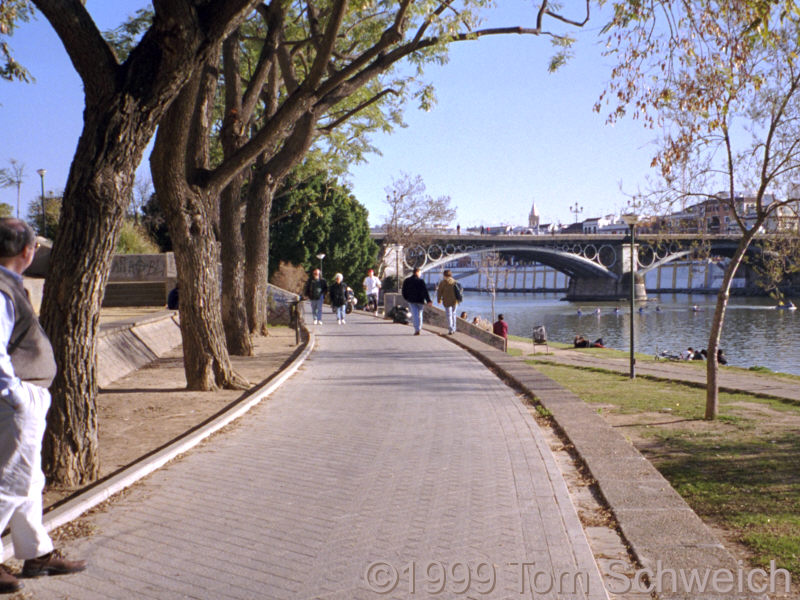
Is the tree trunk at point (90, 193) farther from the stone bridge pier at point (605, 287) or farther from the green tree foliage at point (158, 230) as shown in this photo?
the stone bridge pier at point (605, 287)

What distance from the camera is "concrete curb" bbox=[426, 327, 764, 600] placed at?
4.03 meters

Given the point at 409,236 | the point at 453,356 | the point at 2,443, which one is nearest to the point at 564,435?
the point at 2,443

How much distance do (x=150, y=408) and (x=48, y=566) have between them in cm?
531

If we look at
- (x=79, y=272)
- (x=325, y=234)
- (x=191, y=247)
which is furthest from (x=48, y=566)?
(x=325, y=234)

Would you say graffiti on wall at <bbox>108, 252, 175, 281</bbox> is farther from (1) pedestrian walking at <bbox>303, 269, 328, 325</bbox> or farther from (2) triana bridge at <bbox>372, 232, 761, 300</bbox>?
(2) triana bridge at <bbox>372, 232, 761, 300</bbox>

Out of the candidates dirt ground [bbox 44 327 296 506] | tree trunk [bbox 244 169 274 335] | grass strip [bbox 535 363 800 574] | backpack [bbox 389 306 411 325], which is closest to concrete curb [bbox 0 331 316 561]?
dirt ground [bbox 44 327 296 506]

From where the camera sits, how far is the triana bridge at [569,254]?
64.2 m

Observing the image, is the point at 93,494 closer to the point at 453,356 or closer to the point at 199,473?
the point at 199,473

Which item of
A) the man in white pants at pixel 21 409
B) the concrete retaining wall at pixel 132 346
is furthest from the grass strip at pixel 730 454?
the concrete retaining wall at pixel 132 346

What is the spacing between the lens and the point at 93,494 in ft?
16.8

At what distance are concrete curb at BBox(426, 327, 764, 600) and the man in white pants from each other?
2.84m

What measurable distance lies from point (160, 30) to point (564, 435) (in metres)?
4.85

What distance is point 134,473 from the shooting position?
18.9 ft

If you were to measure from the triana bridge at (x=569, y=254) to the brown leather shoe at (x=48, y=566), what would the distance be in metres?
49.2
